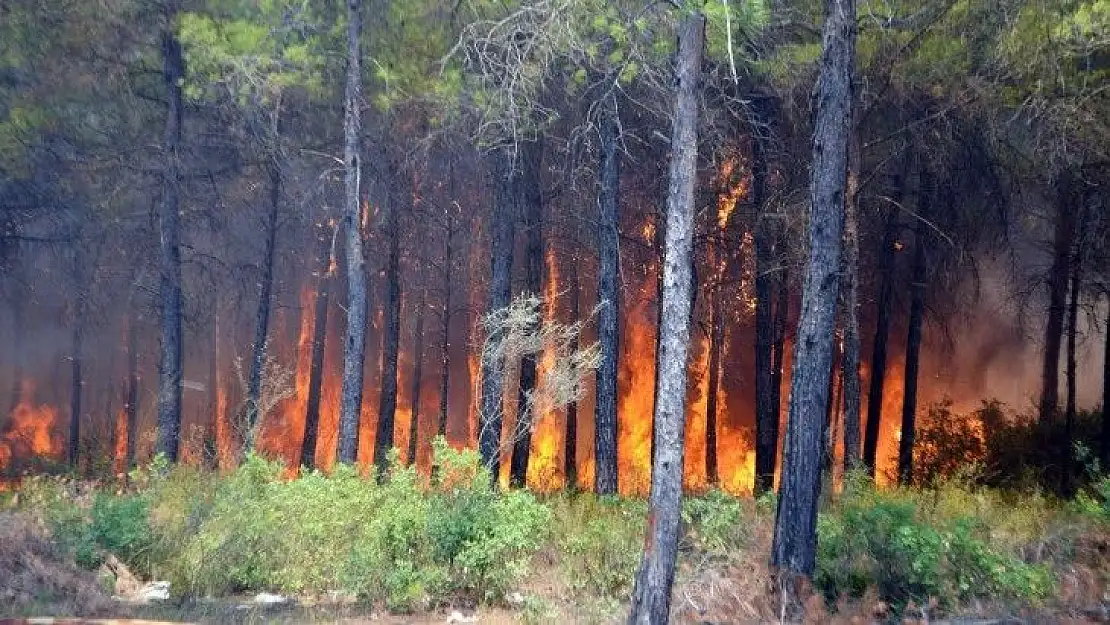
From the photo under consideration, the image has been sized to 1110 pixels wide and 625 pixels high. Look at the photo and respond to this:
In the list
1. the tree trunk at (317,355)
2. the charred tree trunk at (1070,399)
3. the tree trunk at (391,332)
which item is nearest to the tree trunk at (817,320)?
the charred tree trunk at (1070,399)

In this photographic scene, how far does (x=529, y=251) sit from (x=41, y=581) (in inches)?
547

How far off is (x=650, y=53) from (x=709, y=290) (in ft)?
32.6

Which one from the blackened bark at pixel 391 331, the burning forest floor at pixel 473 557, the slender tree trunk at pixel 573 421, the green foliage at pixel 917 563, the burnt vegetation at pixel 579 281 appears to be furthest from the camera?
the blackened bark at pixel 391 331

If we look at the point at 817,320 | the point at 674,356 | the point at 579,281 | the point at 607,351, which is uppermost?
the point at 579,281

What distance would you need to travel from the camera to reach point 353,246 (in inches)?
697

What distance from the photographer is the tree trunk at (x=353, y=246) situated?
17297 millimetres

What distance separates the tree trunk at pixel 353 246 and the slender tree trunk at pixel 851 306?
869cm

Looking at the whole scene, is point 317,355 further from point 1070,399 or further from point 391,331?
point 1070,399

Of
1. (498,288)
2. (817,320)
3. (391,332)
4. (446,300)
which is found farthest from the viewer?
(446,300)

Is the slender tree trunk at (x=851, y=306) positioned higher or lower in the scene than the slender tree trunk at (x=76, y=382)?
higher

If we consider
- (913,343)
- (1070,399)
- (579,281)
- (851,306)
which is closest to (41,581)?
(851,306)

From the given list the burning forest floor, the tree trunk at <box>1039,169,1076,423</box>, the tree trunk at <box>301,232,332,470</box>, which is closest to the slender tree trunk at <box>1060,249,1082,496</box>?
the tree trunk at <box>1039,169,1076,423</box>

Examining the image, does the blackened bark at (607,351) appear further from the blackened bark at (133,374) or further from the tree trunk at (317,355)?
the blackened bark at (133,374)

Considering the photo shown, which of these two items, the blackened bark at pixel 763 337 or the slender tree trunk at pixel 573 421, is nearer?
the blackened bark at pixel 763 337
